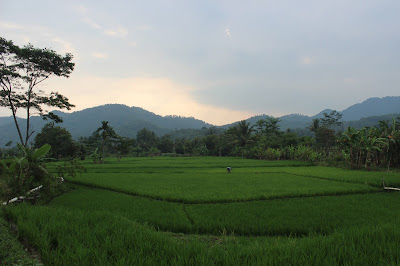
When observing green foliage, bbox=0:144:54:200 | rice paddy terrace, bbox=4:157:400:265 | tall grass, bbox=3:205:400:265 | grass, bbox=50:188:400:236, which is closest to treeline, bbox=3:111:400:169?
green foliage, bbox=0:144:54:200

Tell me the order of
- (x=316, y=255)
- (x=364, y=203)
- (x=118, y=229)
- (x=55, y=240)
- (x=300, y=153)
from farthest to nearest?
(x=300, y=153) < (x=364, y=203) < (x=118, y=229) < (x=55, y=240) < (x=316, y=255)

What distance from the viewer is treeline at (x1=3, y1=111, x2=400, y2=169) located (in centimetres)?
1842

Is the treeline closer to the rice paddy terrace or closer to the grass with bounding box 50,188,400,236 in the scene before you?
the grass with bounding box 50,188,400,236

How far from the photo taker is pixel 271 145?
134 ft

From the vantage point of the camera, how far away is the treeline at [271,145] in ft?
60.4

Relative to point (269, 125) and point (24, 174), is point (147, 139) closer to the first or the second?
point (269, 125)

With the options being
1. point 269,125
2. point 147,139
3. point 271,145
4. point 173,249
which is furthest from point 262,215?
point 147,139

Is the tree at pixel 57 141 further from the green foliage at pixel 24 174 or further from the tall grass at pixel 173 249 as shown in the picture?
the tall grass at pixel 173 249

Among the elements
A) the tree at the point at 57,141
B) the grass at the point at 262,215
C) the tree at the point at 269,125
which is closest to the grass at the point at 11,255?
the grass at the point at 262,215

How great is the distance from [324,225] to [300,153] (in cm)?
2613

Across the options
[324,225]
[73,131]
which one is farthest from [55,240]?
[73,131]

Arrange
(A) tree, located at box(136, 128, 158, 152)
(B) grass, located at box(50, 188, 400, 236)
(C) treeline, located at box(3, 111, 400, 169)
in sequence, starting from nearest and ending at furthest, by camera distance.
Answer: (B) grass, located at box(50, 188, 400, 236) < (C) treeline, located at box(3, 111, 400, 169) < (A) tree, located at box(136, 128, 158, 152)

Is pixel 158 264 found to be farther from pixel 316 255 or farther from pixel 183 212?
pixel 183 212

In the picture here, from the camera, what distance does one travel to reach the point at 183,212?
6.44 m
